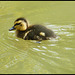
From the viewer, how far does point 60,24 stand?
4668 mm

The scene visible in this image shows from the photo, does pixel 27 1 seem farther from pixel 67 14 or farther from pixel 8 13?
pixel 67 14

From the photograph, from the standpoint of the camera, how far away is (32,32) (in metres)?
3.99

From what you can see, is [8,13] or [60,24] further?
[8,13]

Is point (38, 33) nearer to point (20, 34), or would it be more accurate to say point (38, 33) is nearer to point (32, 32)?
point (32, 32)

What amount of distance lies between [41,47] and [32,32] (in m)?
0.45

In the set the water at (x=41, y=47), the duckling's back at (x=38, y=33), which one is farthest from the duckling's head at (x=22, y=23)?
the water at (x=41, y=47)

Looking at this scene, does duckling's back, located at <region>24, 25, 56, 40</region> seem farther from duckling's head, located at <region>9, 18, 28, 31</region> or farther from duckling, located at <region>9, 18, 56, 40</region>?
duckling's head, located at <region>9, 18, 28, 31</region>

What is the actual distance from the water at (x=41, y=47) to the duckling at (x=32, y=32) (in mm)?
86

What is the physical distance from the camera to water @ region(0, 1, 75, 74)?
296cm

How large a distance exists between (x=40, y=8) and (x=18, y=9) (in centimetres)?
66

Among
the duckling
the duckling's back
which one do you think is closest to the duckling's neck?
the duckling

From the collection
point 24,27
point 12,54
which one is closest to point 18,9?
point 24,27

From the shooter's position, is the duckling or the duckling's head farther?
the duckling's head

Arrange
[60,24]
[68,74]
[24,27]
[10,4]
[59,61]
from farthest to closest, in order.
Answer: [10,4], [60,24], [24,27], [59,61], [68,74]
